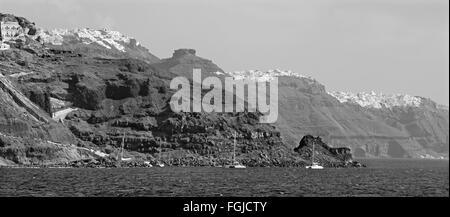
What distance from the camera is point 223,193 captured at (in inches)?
4732

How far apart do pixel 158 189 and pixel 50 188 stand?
17.0m
